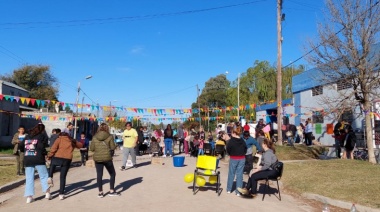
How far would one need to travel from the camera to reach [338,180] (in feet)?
35.4

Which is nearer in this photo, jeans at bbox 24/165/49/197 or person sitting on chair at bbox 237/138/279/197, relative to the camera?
jeans at bbox 24/165/49/197

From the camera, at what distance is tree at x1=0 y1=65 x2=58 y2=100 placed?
6075 centimetres

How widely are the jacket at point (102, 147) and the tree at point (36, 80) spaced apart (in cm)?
5490

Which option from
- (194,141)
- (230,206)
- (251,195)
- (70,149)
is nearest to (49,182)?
(70,149)

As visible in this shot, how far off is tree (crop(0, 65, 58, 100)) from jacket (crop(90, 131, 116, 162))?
54.9m

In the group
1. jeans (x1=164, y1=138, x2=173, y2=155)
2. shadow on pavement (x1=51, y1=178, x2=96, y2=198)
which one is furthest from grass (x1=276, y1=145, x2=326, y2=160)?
shadow on pavement (x1=51, y1=178, x2=96, y2=198)

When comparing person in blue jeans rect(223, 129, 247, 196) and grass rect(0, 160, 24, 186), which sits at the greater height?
person in blue jeans rect(223, 129, 247, 196)

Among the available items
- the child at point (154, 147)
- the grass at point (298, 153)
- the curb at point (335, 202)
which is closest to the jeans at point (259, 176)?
the curb at point (335, 202)

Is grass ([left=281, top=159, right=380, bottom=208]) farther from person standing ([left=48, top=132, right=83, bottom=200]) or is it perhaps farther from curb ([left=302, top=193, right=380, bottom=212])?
person standing ([left=48, top=132, right=83, bottom=200])

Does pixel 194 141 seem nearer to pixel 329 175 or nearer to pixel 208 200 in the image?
pixel 329 175

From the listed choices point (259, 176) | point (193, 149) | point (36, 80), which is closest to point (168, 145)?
point (193, 149)

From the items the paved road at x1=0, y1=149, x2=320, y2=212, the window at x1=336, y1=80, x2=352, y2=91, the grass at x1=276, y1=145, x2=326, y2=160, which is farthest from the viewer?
the grass at x1=276, y1=145, x2=326, y2=160

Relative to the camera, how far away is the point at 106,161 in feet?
→ 30.1

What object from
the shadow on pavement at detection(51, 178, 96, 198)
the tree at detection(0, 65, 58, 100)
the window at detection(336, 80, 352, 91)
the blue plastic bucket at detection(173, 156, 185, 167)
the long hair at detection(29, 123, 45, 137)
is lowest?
the shadow on pavement at detection(51, 178, 96, 198)
